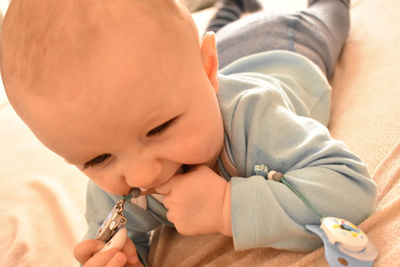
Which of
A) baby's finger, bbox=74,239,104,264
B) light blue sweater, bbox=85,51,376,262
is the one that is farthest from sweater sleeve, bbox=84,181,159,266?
baby's finger, bbox=74,239,104,264

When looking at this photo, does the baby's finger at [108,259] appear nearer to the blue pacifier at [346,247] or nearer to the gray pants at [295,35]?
the blue pacifier at [346,247]

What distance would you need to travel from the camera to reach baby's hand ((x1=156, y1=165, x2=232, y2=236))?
57cm

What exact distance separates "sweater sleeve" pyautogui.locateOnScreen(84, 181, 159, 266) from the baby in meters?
0.02

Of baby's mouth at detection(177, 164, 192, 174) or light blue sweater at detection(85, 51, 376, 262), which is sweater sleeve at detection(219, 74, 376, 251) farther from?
baby's mouth at detection(177, 164, 192, 174)

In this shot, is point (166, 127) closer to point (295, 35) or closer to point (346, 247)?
point (346, 247)

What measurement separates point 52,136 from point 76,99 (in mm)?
81

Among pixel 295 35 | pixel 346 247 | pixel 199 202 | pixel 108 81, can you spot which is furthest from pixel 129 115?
pixel 295 35

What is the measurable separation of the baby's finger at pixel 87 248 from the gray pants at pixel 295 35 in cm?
71

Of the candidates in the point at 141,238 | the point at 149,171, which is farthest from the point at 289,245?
the point at 141,238

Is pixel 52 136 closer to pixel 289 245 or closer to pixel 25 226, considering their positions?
pixel 289 245

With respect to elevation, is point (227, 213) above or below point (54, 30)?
below

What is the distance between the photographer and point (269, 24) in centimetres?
111

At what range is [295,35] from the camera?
41.9 inches

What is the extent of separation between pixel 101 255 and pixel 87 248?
5 cm
